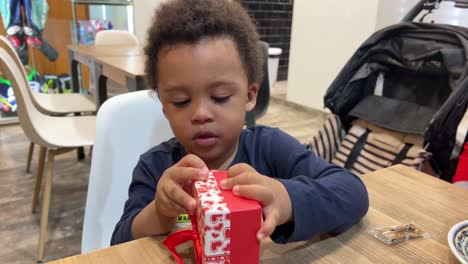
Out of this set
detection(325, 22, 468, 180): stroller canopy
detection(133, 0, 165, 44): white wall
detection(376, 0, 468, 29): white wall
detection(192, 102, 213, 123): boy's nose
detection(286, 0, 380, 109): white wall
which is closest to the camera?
detection(192, 102, 213, 123): boy's nose

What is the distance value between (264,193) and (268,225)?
0.14 feet

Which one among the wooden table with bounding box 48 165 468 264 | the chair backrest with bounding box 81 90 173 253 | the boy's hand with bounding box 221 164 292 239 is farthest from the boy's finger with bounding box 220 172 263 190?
the chair backrest with bounding box 81 90 173 253

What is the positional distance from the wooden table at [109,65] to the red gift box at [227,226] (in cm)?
152

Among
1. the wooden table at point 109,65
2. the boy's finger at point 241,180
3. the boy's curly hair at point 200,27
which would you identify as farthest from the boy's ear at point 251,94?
the wooden table at point 109,65

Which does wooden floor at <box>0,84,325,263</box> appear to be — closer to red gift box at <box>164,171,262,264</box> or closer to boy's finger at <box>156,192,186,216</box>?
boy's finger at <box>156,192,186,216</box>

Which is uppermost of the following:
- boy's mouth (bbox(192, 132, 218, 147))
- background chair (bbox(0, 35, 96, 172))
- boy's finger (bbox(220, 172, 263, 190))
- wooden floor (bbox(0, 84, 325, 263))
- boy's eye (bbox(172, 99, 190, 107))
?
boy's eye (bbox(172, 99, 190, 107))

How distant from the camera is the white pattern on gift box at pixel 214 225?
382 millimetres

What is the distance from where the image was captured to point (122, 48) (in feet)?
9.39

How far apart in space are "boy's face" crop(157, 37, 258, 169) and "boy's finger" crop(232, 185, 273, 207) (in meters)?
0.20

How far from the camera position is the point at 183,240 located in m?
0.52

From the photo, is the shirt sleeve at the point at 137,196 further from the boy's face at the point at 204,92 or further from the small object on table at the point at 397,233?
the small object on table at the point at 397,233

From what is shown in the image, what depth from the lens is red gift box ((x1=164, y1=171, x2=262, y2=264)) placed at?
385 mm

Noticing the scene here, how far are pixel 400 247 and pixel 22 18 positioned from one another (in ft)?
12.2

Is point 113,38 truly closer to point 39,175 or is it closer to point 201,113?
point 39,175
